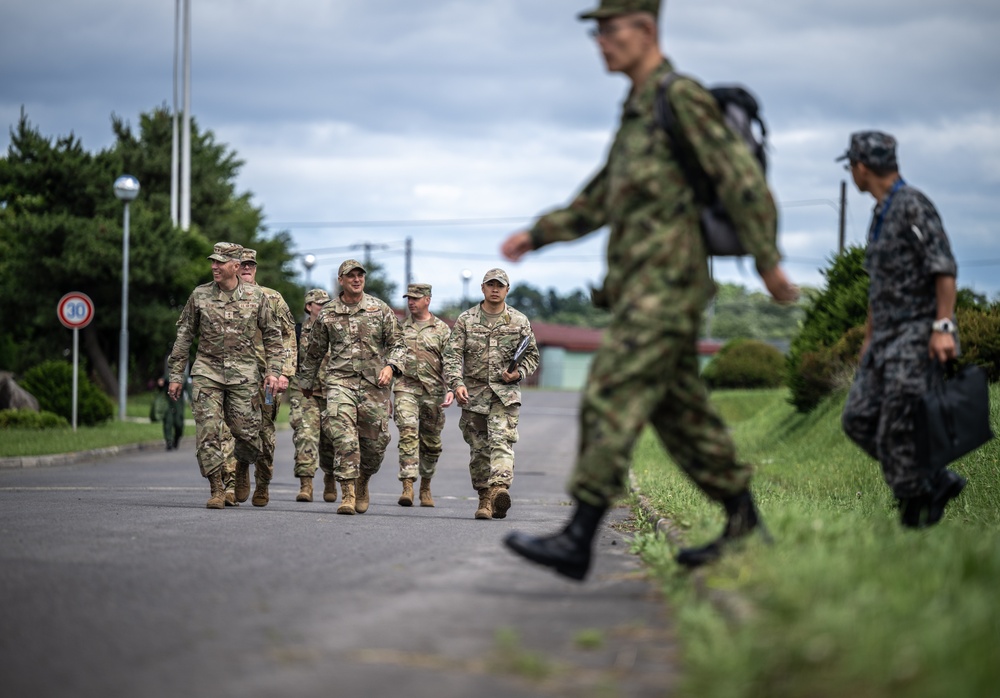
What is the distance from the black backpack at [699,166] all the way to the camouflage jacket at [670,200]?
3 centimetres

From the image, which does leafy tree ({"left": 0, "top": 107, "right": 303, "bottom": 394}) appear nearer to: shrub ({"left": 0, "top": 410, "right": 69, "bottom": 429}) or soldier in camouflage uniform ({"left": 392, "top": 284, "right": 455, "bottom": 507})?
shrub ({"left": 0, "top": 410, "right": 69, "bottom": 429})

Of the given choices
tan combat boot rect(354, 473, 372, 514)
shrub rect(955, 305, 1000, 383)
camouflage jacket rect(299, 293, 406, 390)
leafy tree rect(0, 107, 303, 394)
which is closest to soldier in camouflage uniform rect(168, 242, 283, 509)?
camouflage jacket rect(299, 293, 406, 390)

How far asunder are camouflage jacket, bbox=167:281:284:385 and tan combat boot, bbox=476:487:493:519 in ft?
7.00

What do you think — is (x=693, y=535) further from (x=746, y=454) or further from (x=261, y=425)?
(x=746, y=454)

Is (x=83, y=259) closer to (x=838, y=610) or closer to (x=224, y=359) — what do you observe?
(x=224, y=359)

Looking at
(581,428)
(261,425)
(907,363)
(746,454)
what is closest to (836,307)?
(746,454)

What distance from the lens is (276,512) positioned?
11.1 meters

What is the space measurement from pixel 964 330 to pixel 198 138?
42751 mm

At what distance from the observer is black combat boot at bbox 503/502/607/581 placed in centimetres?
559

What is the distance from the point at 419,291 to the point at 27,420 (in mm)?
13012

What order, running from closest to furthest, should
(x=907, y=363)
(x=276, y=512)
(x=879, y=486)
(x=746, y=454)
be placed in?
(x=907, y=363), (x=276, y=512), (x=879, y=486), (x=746, y=454)

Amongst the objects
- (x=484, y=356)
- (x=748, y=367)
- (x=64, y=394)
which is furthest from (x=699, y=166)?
(x=748, y=367)

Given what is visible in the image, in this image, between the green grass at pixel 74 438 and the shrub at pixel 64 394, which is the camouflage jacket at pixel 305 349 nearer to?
the green grass at pixel 74 438

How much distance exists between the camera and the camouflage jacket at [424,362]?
13.2m
